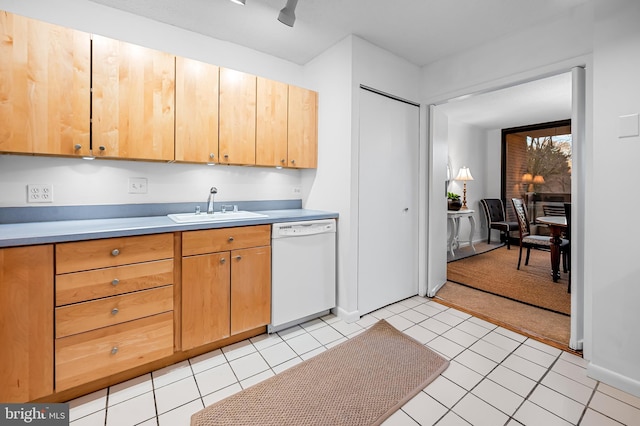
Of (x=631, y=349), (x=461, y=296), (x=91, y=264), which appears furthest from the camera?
(x=461, y=296)

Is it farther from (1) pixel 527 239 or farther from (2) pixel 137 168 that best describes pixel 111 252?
(1) pixel 527 239

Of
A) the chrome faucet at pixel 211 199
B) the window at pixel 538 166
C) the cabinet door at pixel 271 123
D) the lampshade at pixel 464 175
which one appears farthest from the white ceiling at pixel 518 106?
the chrome faucet at pixel 211 199

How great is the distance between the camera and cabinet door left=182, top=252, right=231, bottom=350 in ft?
6.17

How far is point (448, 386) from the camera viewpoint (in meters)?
1.71

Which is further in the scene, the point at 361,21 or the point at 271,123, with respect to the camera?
the point at 271,123

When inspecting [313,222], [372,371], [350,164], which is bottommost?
[372,371]

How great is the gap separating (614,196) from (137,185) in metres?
3.29

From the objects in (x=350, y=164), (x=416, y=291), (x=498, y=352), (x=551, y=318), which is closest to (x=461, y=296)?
(x=416, y=291)

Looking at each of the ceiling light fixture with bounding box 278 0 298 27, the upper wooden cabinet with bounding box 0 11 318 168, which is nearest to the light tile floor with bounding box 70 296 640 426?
the upper wooden cabinet with bounding box 0 11 318 168

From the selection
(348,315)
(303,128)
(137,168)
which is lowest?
(348,315)

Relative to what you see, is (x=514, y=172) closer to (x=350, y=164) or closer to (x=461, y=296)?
(x=461, y=296)

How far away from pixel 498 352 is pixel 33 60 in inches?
139

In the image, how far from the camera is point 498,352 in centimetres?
207

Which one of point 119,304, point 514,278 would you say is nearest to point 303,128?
point 119,304
